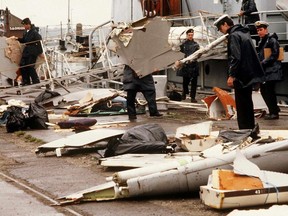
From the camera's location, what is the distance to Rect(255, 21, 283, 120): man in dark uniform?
1612 cm

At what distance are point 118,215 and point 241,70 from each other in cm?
459

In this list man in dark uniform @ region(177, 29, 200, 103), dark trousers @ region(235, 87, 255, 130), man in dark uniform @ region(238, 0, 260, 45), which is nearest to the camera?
dark trousers @ region(235, 87, 255, 130)

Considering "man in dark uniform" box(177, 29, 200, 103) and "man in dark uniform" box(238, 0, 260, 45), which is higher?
"man in dark uniform" box(238, 0, 260, 45)

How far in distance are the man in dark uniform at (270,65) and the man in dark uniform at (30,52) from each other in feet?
27.4

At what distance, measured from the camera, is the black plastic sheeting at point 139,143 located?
36.4 feet

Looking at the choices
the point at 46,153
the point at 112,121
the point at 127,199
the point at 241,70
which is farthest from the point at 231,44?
the point at 112,121

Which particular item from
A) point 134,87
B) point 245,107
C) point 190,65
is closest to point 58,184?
point 245,107

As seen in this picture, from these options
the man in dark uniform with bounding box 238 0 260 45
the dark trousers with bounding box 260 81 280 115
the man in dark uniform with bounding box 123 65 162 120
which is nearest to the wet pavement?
the dark trousers with bounding box 260 81 280 115

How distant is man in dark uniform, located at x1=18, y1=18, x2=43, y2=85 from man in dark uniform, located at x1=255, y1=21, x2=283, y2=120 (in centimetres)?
834

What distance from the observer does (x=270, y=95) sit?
649 inches

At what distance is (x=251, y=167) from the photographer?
840 cm

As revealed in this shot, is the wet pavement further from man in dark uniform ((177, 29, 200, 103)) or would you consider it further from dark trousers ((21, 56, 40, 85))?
dark trousers ((21, 56, 40, 85))

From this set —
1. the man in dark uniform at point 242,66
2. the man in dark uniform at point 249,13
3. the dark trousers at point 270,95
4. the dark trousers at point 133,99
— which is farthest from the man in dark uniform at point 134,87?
the man in dark uniform at point 249,13

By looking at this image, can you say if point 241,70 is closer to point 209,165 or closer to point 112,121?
point 209,165
